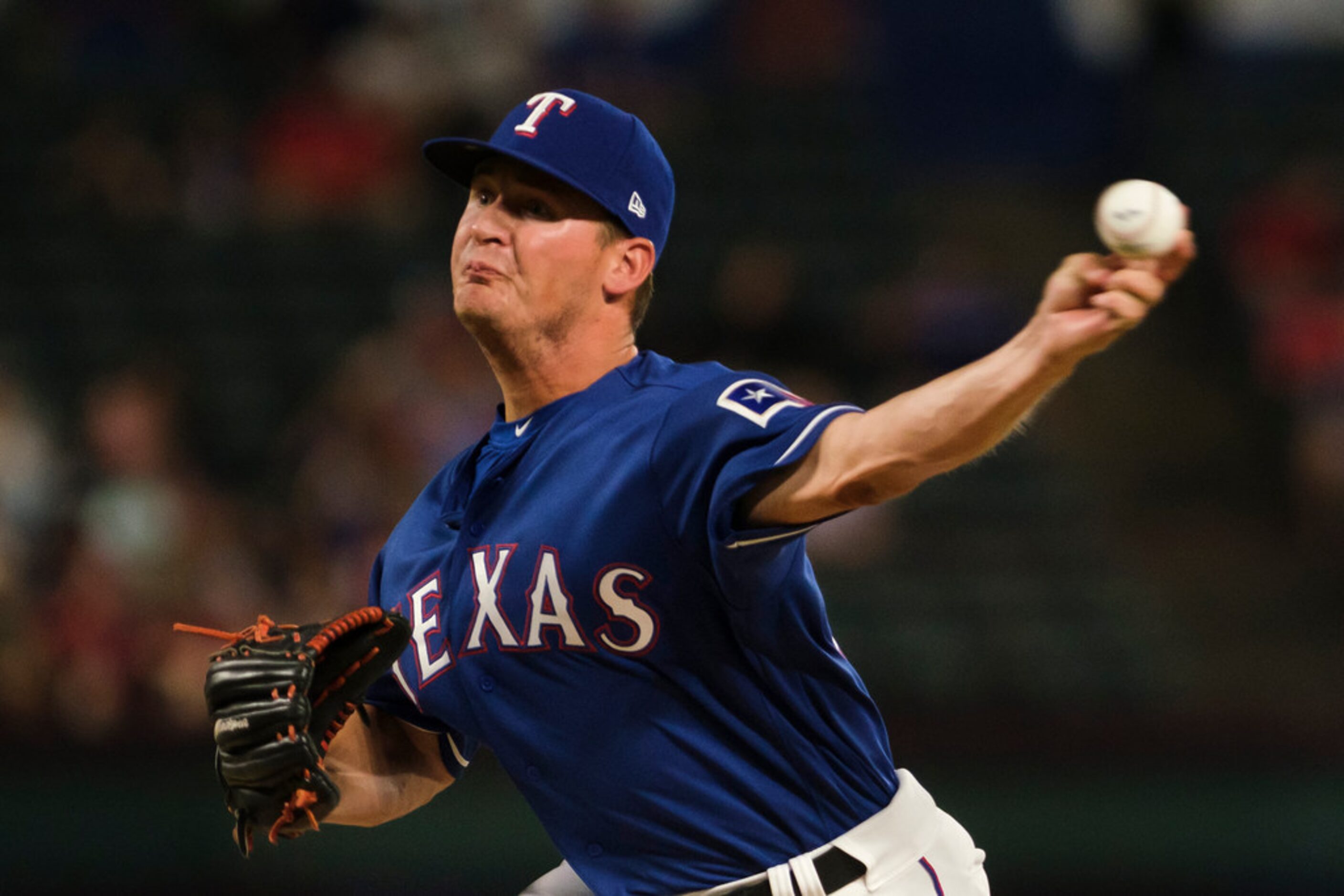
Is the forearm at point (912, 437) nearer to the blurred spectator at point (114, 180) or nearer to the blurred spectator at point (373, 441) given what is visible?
the blurred spectator at point (373, 441)

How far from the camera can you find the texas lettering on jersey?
9.21 feet

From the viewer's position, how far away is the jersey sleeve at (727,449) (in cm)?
252

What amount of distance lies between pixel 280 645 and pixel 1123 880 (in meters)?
3.98

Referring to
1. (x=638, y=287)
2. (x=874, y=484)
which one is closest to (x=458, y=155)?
(x=638, y=287)

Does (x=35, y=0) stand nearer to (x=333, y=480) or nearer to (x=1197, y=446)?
(x=333, y=480)

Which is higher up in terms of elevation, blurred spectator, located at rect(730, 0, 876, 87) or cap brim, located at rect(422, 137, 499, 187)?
blurred spectator, located at rect(730, 0, 876, 87)

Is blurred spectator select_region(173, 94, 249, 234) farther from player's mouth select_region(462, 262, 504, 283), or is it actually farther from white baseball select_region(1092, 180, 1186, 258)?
white baseball select_region(1092, 180, 1186, 258)

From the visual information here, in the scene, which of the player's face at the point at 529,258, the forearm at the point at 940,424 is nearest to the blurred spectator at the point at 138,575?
the player's face at the point at 529,258

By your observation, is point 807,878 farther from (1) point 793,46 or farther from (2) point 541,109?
(1) point 793,46

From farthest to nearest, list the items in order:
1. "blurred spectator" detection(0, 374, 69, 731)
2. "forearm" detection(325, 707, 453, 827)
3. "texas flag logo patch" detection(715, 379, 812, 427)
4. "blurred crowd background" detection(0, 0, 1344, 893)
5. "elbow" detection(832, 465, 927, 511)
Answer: "blurred crowd background" detection(0, 0, 1344, 893), "blurred spectator" detection(0, 374, 69, 731), "forearm" detection(325, 707, 453, 827), "texas flag logo patch" detection(715, 379, 812, 427), "elbow" detection(832, 465, 927, 511)

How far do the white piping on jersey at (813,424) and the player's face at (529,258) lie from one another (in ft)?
2.68

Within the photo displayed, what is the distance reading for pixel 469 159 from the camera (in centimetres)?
346

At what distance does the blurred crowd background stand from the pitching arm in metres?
3.73

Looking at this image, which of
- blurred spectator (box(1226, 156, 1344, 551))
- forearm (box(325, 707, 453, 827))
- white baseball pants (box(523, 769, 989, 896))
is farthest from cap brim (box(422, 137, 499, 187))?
blurred spectator (box(1226, 156, 1344, 551))
